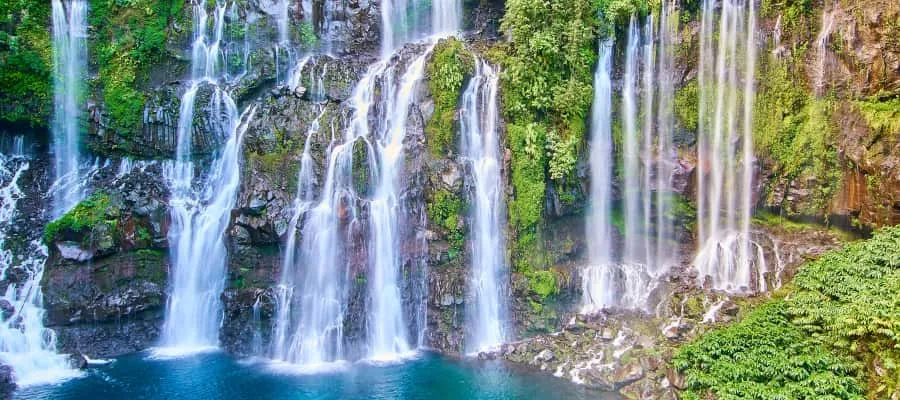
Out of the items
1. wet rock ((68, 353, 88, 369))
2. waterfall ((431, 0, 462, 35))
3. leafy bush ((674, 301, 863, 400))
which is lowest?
wet rock ((68, 353, 88, 369))

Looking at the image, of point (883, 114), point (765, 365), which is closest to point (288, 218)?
point (765, 365)

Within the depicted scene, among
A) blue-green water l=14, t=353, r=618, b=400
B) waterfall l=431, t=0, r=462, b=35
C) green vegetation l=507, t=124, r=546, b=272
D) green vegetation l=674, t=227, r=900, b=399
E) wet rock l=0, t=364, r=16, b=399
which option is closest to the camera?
green vegetation l=674, t=227, r=900, b=399

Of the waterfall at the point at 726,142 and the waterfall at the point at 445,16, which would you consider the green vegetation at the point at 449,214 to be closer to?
the waterfall at the point at 726,142

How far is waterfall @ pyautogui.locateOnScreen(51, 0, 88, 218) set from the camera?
76.4ft

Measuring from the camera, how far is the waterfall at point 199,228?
2227 cm

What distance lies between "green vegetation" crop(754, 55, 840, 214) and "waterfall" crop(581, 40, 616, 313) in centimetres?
497

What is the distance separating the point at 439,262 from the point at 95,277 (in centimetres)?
1129

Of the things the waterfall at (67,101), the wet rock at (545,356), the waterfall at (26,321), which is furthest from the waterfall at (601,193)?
the waterfall at (67,101)

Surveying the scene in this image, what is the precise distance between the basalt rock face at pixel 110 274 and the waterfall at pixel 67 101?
151cm

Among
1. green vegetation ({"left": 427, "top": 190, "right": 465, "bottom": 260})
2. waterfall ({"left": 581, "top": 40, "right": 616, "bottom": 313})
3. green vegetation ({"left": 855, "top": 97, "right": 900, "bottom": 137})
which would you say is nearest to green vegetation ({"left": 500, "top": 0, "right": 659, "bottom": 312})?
waterfall ({"left": 581, "top": 40, "right": 616, "bottom": 313})

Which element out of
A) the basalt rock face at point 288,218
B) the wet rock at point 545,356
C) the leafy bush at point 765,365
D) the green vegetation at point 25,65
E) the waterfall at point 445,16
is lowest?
the wet rock at point 545,356

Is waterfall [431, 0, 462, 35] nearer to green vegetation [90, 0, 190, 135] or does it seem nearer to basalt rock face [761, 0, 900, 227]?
green vegetation [90, 0, 190, 135]

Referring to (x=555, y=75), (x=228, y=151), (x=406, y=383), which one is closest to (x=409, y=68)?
(x=555, y=75)

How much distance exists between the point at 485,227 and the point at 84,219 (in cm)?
1317
